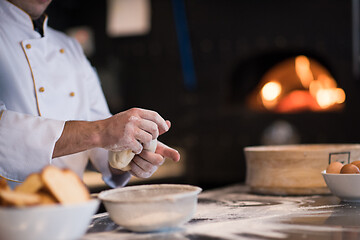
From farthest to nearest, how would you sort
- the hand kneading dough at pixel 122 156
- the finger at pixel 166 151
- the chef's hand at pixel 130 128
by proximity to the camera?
the finger at pixel 166 151, the hand kneading dough at pixel 122 156, the chef's hand at pixel 130 128

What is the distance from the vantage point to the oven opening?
3533 mm

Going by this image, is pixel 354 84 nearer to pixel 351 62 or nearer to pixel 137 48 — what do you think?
pixel 351 62

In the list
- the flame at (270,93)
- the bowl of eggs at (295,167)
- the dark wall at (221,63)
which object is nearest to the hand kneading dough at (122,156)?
the bowl of eggs at (295,167)

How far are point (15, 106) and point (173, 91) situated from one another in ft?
8.00

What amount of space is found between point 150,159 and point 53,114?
470mm

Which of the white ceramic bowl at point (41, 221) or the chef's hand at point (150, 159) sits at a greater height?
the white ceramic bowl at point (41, 221)

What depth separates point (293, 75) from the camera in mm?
3754

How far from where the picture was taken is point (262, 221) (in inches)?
44.5

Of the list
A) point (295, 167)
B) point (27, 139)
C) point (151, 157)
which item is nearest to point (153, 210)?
point (151, 157)

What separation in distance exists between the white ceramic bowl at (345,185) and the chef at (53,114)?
46 cm

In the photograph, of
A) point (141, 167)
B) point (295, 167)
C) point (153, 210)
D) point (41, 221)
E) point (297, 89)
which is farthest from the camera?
point (297, 89)

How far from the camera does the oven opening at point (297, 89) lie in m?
3.53

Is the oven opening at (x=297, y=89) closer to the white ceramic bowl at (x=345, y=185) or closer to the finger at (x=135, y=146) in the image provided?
the white ceramic bowl at (x=345, y=185)

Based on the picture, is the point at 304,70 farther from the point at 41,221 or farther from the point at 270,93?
the point at 41,221
